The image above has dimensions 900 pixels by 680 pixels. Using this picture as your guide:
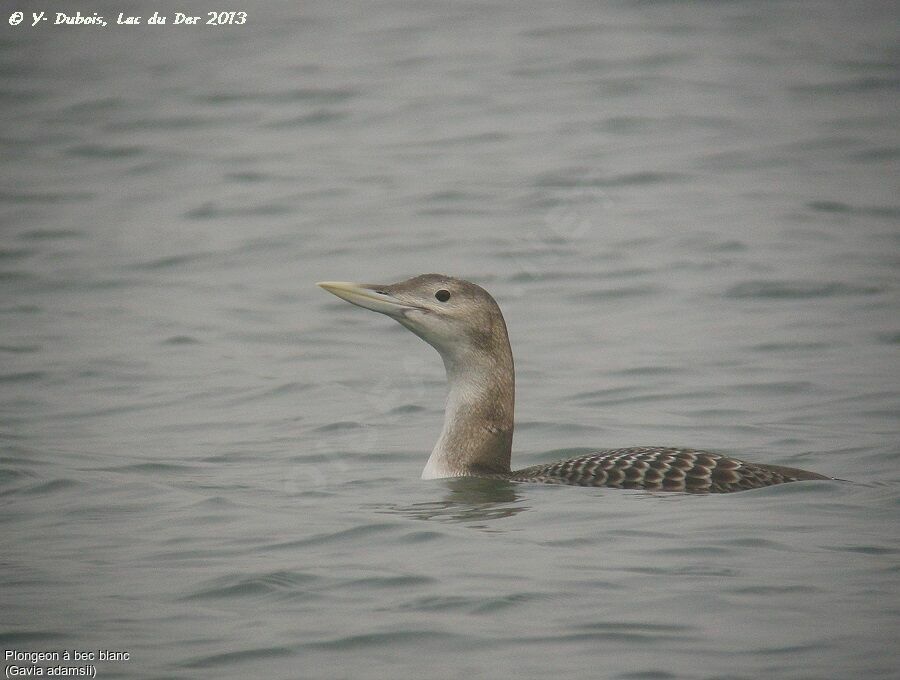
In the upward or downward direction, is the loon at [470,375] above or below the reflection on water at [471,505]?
above

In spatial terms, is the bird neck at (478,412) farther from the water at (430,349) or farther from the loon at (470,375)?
the water at (430,349)

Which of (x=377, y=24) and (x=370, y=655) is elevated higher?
(x=377, y=24)

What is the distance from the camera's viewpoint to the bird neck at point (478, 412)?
6578 millimetres

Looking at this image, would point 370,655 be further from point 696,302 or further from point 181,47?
point 181,47

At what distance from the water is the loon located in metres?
0.16

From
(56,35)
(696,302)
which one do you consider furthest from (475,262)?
(56,35)

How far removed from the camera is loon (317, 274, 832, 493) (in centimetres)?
631

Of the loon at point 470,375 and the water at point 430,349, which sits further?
the loon at point 470,375

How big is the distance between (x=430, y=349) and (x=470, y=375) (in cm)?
327

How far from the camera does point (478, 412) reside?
6.62 m

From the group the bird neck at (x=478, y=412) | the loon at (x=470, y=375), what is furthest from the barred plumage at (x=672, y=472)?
the bird neck at (x=478, y=412)

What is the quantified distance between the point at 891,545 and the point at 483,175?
9057 millimetres

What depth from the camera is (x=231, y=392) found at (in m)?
8.72

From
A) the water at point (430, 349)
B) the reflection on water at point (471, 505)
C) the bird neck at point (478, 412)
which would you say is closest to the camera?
the water at point (430, 349)
